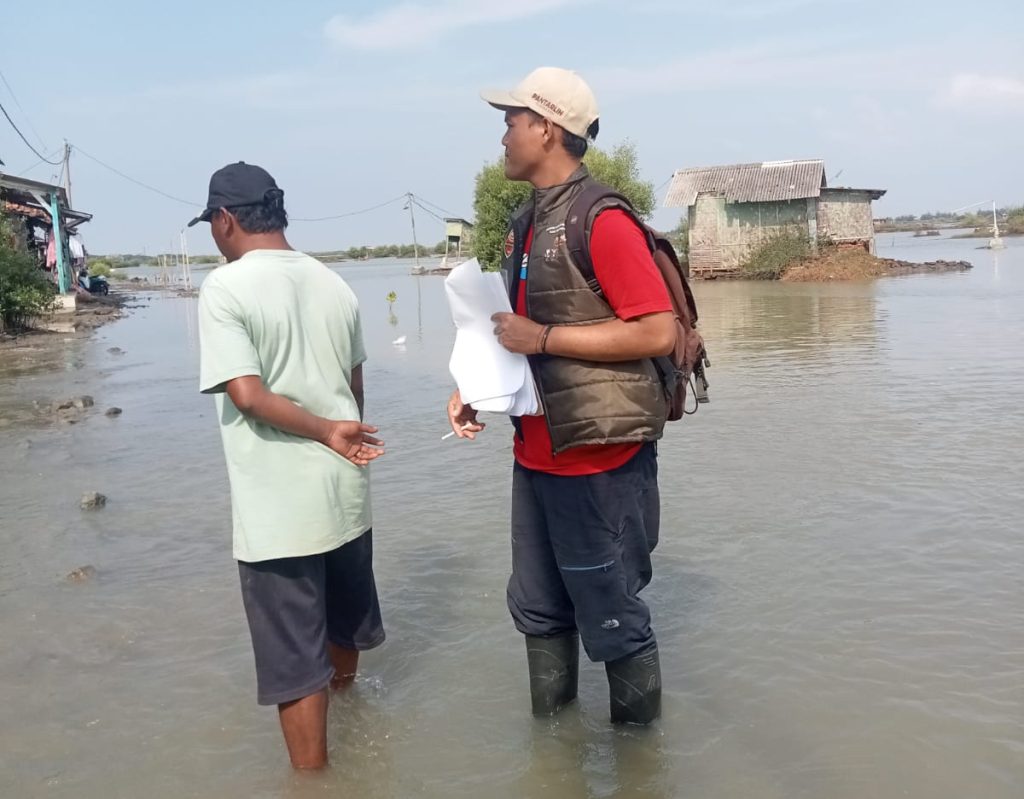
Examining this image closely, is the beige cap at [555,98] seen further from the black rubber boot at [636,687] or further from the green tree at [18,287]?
the green tree at [18,287]

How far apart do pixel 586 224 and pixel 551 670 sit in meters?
1.54

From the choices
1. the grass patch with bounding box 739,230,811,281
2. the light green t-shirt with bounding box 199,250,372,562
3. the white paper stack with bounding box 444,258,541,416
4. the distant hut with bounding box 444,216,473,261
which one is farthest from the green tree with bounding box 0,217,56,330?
the distant hut with bounding box 444,216,473,261

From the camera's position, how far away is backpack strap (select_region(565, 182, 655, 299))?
2.69m

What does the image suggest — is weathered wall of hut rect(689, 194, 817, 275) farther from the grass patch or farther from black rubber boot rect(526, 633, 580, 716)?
black rubber boot rect(526, 633, 580, 716)

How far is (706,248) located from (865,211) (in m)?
6.29

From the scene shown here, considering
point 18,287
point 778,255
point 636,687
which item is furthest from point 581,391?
point 778,255

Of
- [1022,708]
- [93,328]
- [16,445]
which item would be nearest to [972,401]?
[1022,708]

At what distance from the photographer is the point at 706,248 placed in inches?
1485

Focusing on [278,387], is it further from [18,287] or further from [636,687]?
[18,287]

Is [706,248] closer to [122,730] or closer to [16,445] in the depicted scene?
[16,445]

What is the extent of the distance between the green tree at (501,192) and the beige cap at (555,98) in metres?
36.8

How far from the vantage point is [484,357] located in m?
2.81

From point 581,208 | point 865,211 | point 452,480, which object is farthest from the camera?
point 865,211

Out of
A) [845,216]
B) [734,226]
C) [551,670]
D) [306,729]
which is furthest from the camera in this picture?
[734,226]
